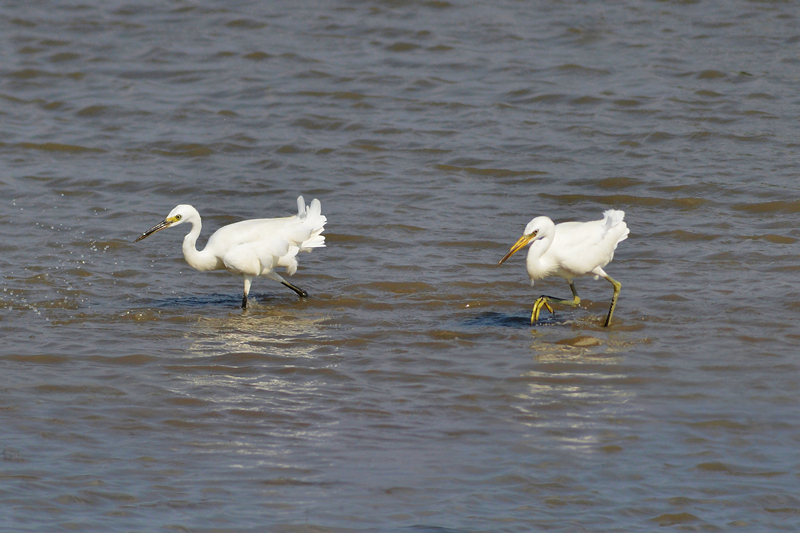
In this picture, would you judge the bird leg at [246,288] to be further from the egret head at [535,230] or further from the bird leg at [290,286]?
the egret head at [535,230]

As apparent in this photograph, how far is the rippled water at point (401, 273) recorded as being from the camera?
455cm

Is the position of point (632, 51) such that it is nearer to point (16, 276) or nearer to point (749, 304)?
point (749, 304)

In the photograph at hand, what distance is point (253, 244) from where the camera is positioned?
25.5 ft

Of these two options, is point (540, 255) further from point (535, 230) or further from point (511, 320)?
point (511, 320)

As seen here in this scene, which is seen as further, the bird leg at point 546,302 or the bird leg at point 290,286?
the bird leg at point 290,286

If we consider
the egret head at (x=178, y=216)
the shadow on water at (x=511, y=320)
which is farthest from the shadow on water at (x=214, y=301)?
the shadow on water at (x=511, y=320)

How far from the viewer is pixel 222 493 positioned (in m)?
4.43

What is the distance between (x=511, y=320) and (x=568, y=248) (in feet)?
2.33

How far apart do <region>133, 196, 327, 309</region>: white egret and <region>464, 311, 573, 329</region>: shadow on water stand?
1.55 m

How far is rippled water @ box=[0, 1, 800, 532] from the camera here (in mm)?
4547

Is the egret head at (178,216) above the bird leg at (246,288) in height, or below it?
above

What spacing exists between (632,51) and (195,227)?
8163mm

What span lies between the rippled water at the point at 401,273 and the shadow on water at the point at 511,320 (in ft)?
0.10

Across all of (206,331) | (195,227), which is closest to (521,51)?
(195,227)
